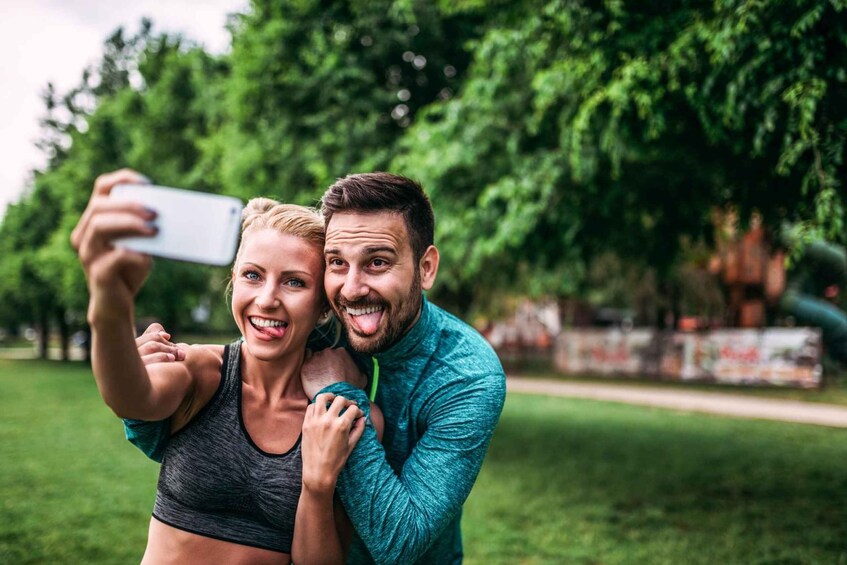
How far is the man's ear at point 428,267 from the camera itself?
2.34 metres

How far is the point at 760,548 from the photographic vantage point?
20.8 ft

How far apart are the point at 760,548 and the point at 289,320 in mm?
5992

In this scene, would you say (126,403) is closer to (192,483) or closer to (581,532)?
(192,483)

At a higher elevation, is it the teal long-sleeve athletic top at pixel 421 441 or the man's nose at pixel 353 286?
the man's nose at pixel 353 286

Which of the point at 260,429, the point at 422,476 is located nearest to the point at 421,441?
the point at 422,476

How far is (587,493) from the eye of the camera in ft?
27.5

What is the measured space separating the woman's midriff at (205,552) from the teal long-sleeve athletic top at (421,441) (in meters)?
0.27

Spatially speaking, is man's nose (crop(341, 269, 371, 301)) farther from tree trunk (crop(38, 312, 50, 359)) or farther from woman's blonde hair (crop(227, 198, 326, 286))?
tree trunk (crop(38, 312, 50, 359))

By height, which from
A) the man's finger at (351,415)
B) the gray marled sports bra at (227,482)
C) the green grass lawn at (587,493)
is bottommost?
the green grass lawn at (587,493)

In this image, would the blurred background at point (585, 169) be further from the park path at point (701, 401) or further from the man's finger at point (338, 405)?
the man's finger at point (338, 405)

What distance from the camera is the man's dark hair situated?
2.16 meters

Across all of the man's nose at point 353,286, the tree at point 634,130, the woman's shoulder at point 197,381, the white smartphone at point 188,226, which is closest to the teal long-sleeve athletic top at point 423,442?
the man's nose at point 353,286

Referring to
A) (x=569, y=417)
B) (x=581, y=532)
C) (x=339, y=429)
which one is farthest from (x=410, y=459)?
(x=569, y=417)

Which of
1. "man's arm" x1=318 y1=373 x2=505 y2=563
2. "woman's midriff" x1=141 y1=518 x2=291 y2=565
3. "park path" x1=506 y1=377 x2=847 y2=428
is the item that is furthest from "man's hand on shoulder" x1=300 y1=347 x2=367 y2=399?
"park path" x1=506 y1=377 x2=847 y2=428
